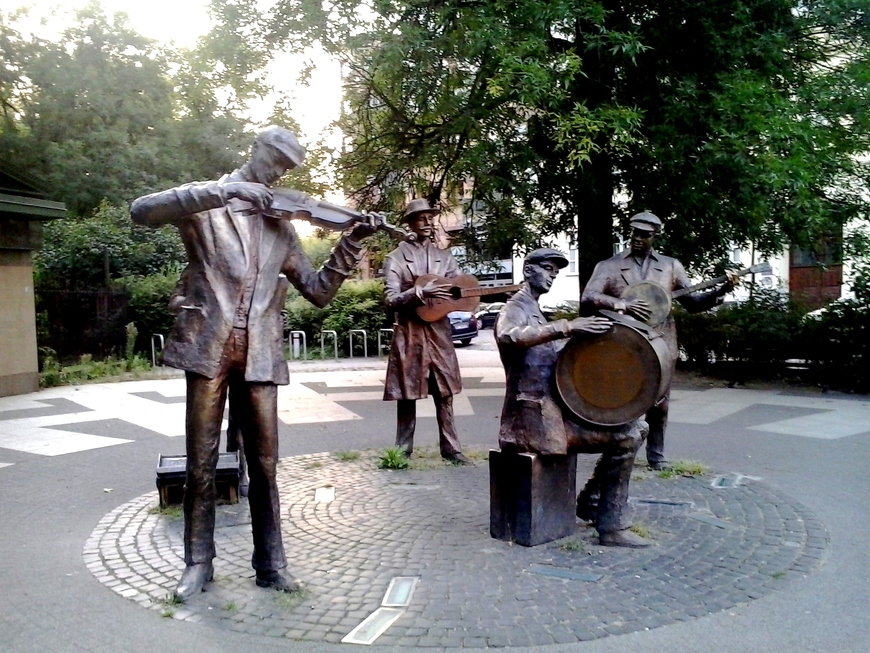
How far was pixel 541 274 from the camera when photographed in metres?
4.77

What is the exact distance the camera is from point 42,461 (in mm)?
7363

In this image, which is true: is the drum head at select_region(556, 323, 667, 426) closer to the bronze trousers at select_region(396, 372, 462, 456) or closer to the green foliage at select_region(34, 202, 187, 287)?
the bronze trousers at select_region(396, 372, 462, 456)

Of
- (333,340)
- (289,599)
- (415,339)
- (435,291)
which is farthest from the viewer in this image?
(333,340)

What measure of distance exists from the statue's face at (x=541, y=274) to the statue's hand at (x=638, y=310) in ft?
1.91

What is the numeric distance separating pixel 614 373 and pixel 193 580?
2.58 meters

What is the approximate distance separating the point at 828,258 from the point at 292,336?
11.9 meters

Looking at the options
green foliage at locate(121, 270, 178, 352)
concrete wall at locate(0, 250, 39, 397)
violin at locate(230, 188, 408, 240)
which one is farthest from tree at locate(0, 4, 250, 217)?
violin at locate(230, 188, 408, 240)

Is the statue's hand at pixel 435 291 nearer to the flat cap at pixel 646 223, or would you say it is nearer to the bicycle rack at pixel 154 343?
the flat cap at pixel 646 223

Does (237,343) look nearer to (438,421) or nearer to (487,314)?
(438,421)

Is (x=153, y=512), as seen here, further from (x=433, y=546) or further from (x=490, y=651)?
(x=490, y=651)

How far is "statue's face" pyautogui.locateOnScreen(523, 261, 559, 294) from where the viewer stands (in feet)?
15.6

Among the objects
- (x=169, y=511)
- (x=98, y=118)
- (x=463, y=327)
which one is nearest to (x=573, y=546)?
(x=169, y=511)

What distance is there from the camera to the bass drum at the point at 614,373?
4523 mm

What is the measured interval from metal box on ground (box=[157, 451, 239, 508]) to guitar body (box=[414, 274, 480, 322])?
204 centimetres
